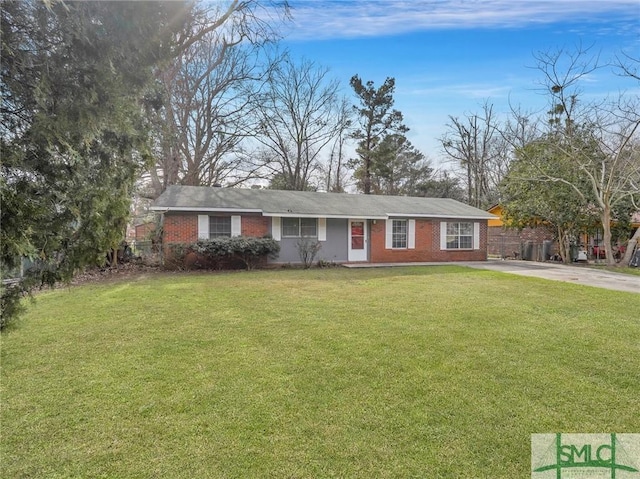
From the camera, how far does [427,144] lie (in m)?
33.8

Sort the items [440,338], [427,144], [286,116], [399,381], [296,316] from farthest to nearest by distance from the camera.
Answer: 1. [427,144]
2. [286,116]
3. [296,316]
4. [440,338]
5. [399,381]

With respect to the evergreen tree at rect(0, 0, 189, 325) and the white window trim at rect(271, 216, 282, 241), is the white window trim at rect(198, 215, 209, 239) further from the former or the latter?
the evergreen tree at rect(0, 0, 189, 325)

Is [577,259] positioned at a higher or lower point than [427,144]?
lower

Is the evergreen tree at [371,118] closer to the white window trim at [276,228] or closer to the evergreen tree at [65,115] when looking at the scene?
the white window trim at [276,228]

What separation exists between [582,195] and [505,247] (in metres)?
6.68

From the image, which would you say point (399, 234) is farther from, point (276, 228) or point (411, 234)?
point (276, 228)

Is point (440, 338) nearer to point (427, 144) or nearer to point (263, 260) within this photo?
point (263, 260)

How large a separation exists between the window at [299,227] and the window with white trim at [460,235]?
6.75m

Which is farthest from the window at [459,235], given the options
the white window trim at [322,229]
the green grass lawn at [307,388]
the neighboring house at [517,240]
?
the green grass lawn at [307,388]

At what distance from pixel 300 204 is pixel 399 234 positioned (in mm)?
4747

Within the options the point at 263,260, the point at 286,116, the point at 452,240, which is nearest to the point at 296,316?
the point at 263,260

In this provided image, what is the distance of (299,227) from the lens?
50.2 feet

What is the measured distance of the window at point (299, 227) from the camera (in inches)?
595

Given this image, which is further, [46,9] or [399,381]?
[399,381]
